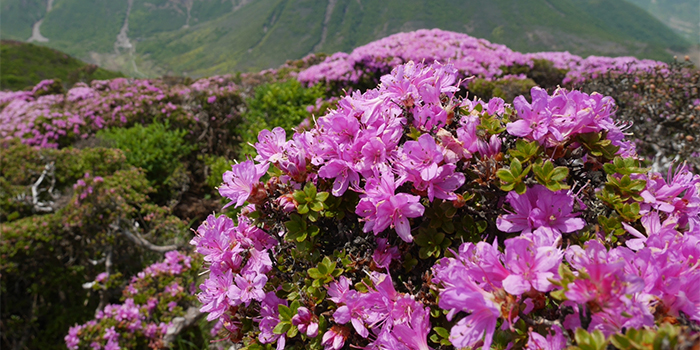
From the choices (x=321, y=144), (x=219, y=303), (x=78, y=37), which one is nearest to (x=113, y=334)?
(x=219, y=303)

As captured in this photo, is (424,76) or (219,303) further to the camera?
(424,76)

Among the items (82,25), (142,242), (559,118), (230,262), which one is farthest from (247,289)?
(82,25)

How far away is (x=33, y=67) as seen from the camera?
4262 cm

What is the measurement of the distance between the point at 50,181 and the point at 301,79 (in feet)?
15.4

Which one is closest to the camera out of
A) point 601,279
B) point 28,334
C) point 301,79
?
point 601,279

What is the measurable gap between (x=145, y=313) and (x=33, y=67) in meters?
56.0

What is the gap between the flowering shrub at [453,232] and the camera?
34.6 inches

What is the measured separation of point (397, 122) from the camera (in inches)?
52.0

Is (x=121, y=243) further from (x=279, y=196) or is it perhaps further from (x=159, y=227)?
(x=279, y=196)

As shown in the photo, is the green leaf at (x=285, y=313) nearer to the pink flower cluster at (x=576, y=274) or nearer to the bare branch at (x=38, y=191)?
the pink flower cluster at (x=576, y=274)

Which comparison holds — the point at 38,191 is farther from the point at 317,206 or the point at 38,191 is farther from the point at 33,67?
the point at 33,67

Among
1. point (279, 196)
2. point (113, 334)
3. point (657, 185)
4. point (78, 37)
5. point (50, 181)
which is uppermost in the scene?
point (657, 185)

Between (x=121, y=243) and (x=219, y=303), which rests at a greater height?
(x=219, y=303)

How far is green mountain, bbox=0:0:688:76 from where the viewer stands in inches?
4948
